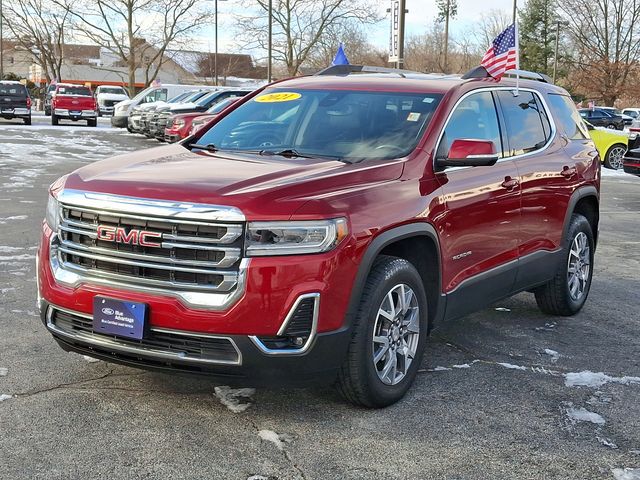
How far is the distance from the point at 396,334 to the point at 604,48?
206ft

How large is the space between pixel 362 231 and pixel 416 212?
0.54 metres

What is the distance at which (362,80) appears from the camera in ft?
17.3

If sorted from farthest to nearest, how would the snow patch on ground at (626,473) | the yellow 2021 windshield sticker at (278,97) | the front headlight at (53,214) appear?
the yellow 2021 windshield sticker at (278,97) → the front headlight at (53,214) → the snow patch on ground at (626,473)

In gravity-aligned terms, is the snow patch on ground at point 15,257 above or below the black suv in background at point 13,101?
below

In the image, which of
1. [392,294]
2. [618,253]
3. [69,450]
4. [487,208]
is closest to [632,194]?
[618,253]

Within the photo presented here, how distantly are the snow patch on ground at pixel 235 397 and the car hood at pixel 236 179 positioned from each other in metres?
1.12

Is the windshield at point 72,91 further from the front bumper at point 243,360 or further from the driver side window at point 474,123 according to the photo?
the front bumper at point 243,360

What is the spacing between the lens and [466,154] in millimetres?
4504

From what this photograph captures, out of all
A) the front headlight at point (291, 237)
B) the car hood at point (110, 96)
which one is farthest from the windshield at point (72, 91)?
the front headlight at point (291, 237)

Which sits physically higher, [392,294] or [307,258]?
[307,258]

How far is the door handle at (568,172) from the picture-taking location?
594 centimetres

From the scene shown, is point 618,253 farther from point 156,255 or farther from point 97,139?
point 97,139

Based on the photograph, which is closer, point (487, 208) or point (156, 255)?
point (156, 255)

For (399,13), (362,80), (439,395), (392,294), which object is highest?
(399,13)
